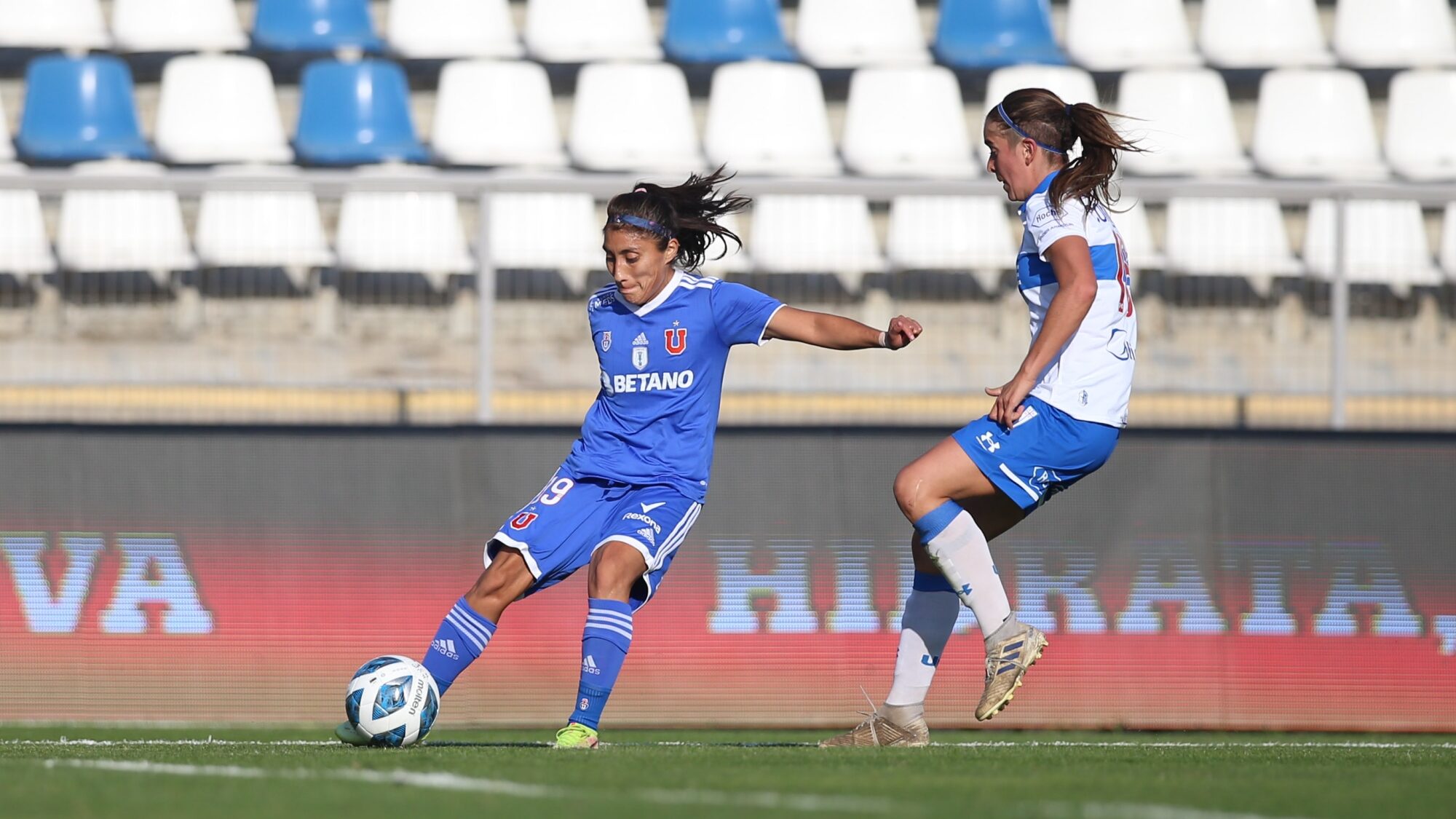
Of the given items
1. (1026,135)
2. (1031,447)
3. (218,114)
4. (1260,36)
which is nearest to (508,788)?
(1031,447)

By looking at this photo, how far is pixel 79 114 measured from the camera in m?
13.2

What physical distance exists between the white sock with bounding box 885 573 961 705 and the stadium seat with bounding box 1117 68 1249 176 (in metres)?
7.66

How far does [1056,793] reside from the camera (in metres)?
4.49

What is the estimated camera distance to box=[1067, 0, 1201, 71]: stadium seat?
46.3 ft

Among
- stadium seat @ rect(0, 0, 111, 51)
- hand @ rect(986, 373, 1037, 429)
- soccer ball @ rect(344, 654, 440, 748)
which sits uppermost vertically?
stadium seat @ rect(0, 0, 111, 51)

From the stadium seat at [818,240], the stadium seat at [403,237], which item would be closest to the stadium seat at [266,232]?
the stadium seat at [403,237]

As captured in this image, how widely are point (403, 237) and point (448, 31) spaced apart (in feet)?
17.5

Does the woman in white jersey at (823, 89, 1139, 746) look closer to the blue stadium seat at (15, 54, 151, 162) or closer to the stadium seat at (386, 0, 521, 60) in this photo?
the stadium seat at (386, 0, 521, 60)

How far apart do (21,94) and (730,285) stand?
9569 millimetres

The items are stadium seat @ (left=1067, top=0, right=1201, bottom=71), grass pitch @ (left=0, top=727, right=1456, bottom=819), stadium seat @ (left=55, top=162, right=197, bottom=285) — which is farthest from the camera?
stadium seat @ (left=1067, top=0, right=1201, bottom=71)

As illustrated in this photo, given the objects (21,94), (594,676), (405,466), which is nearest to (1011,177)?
(594,676)

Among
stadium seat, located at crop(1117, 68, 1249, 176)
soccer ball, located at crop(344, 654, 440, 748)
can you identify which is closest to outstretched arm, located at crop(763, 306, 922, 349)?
soccer ball, located at crop(344, 654, 440, 748)

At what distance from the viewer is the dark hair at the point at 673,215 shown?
6215 millimetres

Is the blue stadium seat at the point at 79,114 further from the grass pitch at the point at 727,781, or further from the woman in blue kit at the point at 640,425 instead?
the woman in blue kit at the point at 640,425
